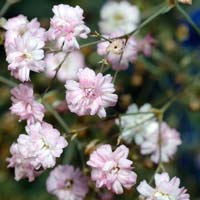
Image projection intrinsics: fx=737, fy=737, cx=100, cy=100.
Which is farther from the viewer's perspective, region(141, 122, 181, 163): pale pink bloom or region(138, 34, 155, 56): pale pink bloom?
region(138, 34, 155, 56): pale pink bloom

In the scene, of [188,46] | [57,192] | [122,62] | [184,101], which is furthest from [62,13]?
[188,46]

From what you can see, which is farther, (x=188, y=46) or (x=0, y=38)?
(x=188, y=46)

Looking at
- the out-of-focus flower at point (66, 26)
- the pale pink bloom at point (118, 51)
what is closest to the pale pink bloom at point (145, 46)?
the pale pink bloom at point (118, 51)

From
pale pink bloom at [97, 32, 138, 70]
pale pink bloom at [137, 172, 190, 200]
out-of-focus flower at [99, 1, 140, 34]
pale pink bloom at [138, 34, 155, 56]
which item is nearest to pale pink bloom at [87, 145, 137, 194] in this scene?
pale pink bloom at [137, 172, 190, 200]

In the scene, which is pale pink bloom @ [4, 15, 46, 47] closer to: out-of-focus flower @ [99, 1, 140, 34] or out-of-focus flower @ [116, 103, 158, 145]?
out-of-focus flower @ [116, 103, 158, 145]

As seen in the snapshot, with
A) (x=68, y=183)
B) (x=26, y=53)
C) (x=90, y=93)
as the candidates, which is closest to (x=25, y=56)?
(x=26, y=53)

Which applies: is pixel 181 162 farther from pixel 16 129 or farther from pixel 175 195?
pixel 175 195

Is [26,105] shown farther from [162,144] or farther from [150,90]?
[150,90]
